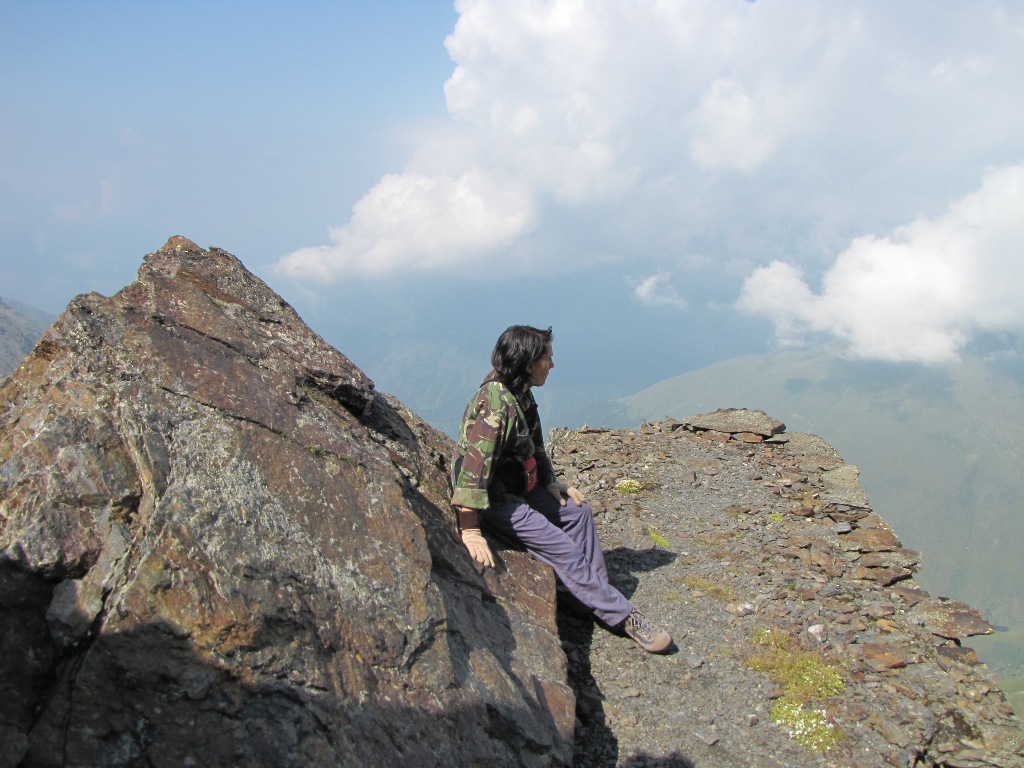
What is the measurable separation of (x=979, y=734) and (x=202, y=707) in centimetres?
752

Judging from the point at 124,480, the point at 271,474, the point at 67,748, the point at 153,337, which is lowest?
the point at 67,748

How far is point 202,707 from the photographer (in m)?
4.38

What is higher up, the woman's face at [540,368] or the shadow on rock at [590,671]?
the woman's face at [540,368]

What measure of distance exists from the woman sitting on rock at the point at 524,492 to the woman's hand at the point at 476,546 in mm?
11

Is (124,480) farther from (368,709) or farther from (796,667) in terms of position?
(796,667)

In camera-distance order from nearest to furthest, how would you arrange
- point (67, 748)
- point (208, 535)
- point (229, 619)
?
point (67, 748) → point (229, 619) → point (208, 535)

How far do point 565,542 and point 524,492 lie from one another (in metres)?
Result: 0.80

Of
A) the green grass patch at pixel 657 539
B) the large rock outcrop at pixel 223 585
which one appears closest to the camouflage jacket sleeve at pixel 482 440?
the large rock outcrop at pixel 223 585

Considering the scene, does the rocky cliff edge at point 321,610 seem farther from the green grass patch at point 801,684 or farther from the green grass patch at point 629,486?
the green grass patch at point 629,486

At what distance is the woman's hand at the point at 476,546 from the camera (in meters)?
7.46

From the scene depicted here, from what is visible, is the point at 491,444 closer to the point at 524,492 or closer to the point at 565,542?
the point at 524,492

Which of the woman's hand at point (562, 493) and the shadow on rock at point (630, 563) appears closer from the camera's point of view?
the woman's hand at point (562, 493)

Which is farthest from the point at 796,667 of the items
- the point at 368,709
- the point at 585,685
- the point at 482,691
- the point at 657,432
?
the point at 657,432

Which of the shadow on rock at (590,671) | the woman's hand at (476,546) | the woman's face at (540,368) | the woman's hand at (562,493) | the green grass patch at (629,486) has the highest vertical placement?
the green grass patch at (629,486)
